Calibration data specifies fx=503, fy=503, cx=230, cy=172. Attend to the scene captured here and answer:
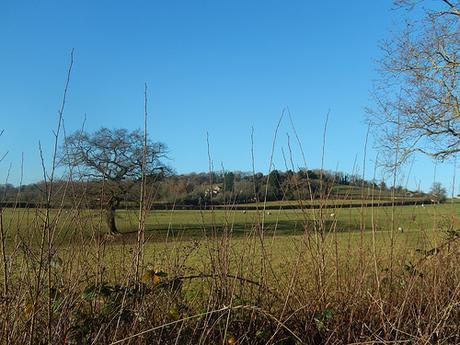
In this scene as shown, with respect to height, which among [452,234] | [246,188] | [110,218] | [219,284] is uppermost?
[246,188]

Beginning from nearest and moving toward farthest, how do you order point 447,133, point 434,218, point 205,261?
1. point 205,261
2. point 434,218
3. point 447,133

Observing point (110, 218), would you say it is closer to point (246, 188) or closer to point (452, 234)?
point (246, 188)

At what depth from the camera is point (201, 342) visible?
237 centimetres

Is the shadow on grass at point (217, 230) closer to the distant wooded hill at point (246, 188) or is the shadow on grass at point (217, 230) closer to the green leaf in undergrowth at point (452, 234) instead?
the distant wooded hill at point (246, 188)

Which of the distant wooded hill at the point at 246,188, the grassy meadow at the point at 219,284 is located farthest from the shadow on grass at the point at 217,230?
the distant wooded hill at the point at 246,188

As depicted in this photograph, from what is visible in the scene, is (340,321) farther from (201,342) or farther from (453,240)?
(453,240)

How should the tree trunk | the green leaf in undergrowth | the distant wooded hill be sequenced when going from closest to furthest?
the tree trunk
the distant wooded hill
the green leaf in undergrowth

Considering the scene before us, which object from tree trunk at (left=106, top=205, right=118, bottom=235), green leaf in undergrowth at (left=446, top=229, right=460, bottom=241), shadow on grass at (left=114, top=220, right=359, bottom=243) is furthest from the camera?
green leaf in undergrowth at (left=446, top=229, right=460, bottom=241)

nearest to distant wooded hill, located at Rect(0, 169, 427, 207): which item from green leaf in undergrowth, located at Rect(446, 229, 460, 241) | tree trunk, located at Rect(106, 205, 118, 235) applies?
tree trunk, located at Rect(106, 205, 118, 235)

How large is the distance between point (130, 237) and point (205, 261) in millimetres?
535

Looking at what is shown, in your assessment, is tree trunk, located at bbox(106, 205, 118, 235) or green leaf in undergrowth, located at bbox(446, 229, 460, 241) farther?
green leaf in undergrowth, located at bbox(446, 229, 460, 241)

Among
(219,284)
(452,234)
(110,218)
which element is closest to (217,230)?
(219,284)

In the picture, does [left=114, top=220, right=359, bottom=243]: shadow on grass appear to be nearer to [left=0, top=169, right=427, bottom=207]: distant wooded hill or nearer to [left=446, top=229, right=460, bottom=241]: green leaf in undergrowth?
[left=0, top=169, right=427, bottom=207]: distant wooded hill

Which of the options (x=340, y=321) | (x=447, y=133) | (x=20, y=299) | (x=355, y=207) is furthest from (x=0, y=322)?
(x=447, y=133)
